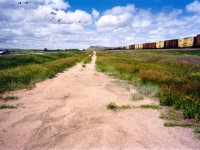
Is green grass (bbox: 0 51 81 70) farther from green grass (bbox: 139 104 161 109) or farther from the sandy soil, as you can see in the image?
green grass (bbox: 139 104 161 109)

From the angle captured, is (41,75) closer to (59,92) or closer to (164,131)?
(59,92)

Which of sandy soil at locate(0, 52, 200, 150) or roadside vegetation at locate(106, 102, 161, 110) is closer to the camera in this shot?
sandy soil at locate(0, 52, 200, 150)

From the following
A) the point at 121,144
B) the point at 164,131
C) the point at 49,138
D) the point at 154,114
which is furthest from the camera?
the point at 154,114

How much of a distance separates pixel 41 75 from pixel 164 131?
1327cm

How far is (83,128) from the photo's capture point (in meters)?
7.53

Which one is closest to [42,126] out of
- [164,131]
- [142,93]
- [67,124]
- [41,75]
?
[67,124]

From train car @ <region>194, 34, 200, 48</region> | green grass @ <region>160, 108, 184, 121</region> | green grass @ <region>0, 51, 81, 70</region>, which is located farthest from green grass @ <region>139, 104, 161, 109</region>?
train car @ <region>194, 34, 200, 48</region>

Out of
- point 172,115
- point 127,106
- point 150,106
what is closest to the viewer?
point 172,115

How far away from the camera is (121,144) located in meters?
6.34

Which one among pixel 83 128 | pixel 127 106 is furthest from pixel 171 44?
pixel 83 128

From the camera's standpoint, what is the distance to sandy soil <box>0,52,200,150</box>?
6363 mm

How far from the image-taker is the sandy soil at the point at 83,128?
6363 mm

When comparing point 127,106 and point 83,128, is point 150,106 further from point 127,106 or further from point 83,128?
point 83,128

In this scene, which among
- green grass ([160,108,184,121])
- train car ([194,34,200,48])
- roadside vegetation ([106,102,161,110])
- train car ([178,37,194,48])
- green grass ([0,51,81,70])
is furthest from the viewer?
train car ([178,37,194,48])
